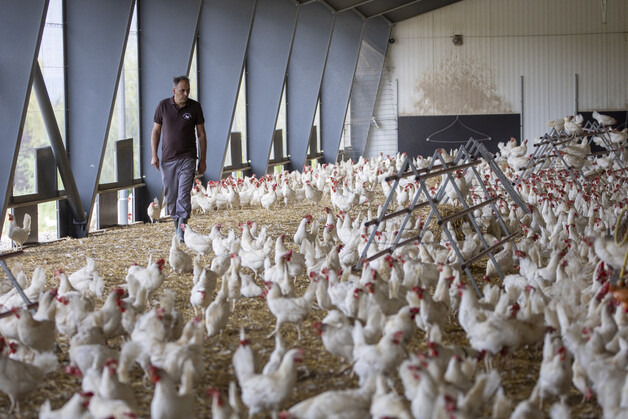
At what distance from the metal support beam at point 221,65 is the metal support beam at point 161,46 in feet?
6.04

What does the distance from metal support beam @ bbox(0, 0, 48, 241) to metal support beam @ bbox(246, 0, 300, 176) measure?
7.95 m

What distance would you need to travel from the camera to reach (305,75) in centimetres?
1811

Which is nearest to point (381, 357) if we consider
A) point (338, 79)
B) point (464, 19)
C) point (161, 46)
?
point (161, 46)

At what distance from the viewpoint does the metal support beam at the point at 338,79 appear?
20.1 metres

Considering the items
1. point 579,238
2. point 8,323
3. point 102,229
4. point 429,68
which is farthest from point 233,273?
point 429,68

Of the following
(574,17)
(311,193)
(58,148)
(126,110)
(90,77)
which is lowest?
(311,193)

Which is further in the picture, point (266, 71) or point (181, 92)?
point (266, 71)

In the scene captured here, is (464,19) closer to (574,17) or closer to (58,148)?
(574,17)

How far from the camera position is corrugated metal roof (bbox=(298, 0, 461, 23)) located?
17.8 metres

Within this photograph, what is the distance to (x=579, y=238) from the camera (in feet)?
25.1

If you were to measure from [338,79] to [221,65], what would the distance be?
747cm

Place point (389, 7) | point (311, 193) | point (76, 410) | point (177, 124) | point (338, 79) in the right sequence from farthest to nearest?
point (338, 79), point (389, 7), point (311, 193), point (177, 124), point (76, 410)

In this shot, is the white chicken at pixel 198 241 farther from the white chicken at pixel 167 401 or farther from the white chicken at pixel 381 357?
the white chicken at pixel 167 401

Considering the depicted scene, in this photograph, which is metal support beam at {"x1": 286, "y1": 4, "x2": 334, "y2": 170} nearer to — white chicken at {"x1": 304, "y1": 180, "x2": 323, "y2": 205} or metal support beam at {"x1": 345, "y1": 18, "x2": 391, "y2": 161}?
metal support beam at {"x1": 345, "y1": 18, "x2": 391, "y2": 161}
